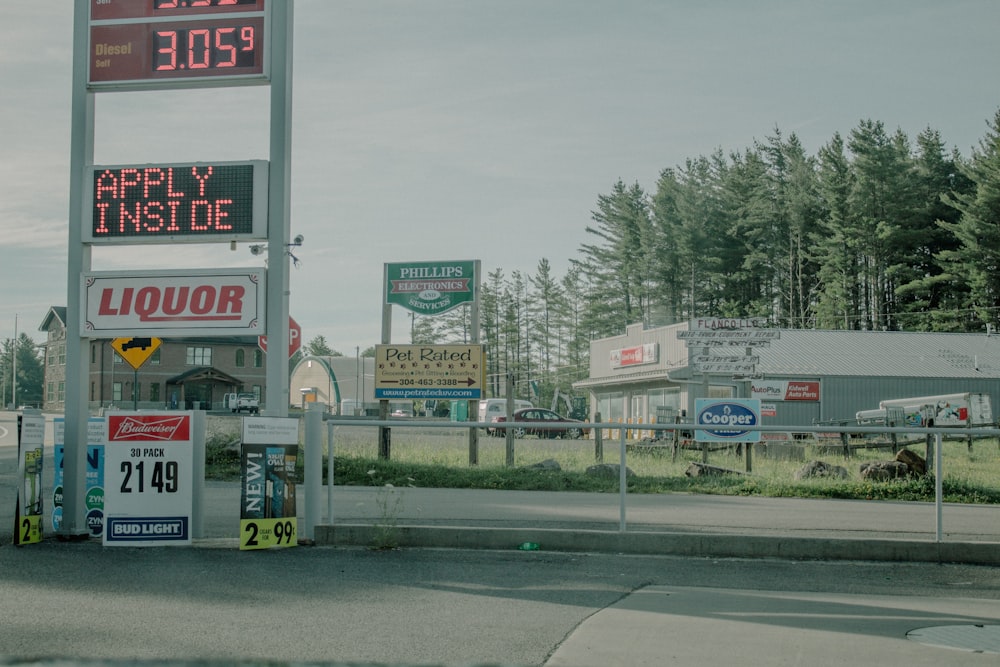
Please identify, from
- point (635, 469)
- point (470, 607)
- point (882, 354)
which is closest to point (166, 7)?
point (470, 607)

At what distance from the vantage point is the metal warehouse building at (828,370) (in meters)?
49.7

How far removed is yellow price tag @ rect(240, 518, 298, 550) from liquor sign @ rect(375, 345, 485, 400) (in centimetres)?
1324

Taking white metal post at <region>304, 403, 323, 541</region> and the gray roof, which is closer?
white metal post at <region>304, 403, 323, 541</region>

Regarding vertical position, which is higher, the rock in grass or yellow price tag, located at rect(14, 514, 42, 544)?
the rock in grass


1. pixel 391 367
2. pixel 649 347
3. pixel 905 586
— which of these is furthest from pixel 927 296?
pixel 905 586

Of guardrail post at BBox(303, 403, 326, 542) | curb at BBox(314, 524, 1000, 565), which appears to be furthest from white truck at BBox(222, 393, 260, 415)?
curb at BBox(314, 524, 1000, 565)

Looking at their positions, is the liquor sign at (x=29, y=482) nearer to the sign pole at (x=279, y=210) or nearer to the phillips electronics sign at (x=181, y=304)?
the phillips electronics sign at (x=181, y=304)

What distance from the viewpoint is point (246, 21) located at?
12117mm

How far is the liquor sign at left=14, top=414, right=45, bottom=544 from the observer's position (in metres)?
11.1

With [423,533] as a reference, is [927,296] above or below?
above

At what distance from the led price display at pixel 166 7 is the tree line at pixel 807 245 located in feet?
182

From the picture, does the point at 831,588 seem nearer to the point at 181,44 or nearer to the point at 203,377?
the point at 181,44

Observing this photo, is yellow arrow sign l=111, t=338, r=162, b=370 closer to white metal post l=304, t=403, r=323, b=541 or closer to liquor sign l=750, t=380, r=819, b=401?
white metal post l=304, t=403, r=323, b=541

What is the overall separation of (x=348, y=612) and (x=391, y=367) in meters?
17.0
